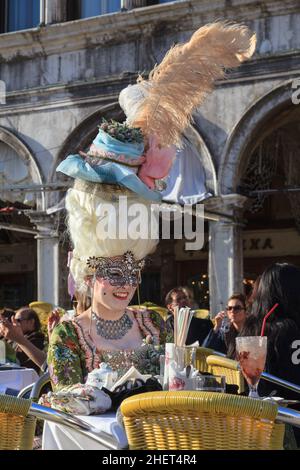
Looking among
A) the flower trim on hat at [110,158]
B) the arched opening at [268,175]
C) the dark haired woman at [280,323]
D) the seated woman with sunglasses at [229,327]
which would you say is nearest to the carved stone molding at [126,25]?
the arched opening at [268,175]

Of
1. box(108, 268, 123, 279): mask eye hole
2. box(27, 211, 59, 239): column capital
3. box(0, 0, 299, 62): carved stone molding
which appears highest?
box(0, 0, 299, 62): carved stone molding

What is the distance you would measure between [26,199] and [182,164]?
2.82 m

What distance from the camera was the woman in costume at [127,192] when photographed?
3.67 metres

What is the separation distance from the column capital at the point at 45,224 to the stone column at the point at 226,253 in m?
2.67

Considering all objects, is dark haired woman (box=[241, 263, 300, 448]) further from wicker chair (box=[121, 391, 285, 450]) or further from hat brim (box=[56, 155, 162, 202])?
wicker chair (box=[121, 391, 285, 450])

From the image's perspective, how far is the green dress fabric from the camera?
3.46m

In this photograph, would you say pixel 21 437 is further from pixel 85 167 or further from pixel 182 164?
pixel 182 164

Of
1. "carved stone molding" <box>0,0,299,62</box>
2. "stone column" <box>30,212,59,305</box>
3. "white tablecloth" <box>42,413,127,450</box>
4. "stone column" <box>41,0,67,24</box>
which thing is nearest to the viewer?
"white tablecloth" <box>42,413,127,450</box>

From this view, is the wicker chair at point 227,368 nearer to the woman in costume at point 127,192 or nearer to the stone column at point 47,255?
the woman in costume at point 127,192

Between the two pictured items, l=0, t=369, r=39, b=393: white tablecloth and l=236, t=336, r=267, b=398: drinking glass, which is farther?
l=0, t=369, r=39, b=393: white tablecloth

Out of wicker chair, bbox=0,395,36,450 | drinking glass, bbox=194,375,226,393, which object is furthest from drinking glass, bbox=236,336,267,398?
wicker chair, bbox=0,395,36,450

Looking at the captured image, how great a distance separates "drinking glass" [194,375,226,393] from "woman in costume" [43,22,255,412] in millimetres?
638
